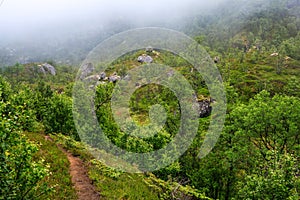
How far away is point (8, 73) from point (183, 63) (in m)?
135

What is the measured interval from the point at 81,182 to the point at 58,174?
1937 millimetres

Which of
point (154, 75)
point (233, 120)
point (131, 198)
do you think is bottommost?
point (131, 198)

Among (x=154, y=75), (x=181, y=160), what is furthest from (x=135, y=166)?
(x=154, y=75)

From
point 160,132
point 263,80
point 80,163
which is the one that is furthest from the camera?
point 263,80

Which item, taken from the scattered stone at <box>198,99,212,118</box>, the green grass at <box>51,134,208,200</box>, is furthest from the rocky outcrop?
the green grass at <box>51,134,208,200</box>

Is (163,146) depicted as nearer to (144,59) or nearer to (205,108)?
(205,108)

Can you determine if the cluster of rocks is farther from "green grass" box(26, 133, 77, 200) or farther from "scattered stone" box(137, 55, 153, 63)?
"scattered stone" box(137, 55, 153, 63)

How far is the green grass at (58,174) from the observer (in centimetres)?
1912

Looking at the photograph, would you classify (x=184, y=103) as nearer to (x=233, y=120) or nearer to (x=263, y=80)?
(x=233, y=120)

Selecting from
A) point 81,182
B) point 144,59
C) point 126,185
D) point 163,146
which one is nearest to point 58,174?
point 81,182

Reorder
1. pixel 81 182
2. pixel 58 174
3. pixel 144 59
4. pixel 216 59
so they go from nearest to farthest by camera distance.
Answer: pixel 58 174 < pixel 81 182 < pixel 216 59 < pixel 144 59

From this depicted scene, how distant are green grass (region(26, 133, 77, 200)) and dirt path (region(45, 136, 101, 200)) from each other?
1.81 ft

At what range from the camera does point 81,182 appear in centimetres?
2298

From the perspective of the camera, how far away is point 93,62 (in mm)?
191375
